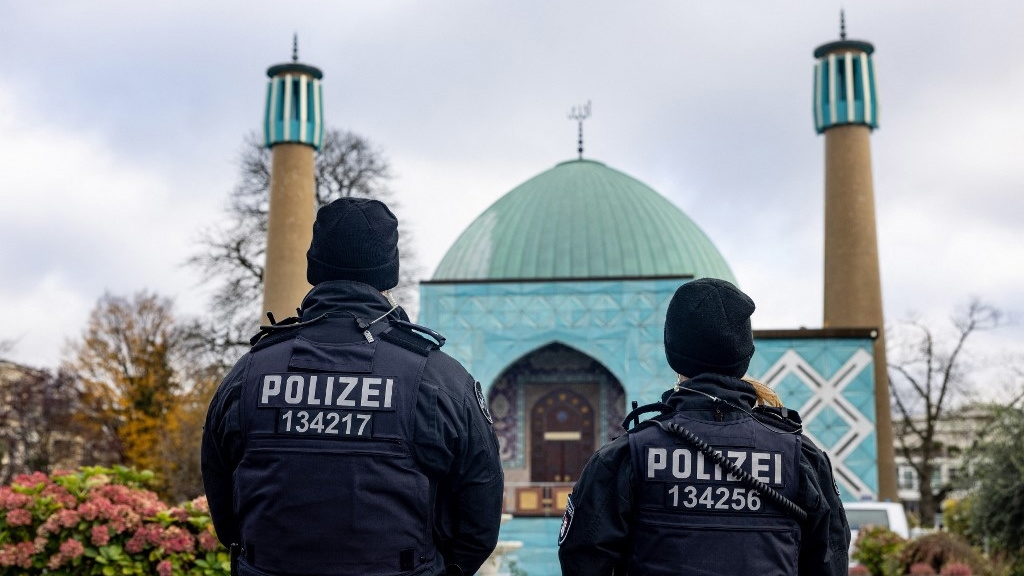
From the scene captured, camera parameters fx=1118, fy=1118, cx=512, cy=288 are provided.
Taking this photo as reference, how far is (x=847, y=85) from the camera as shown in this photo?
2670cm

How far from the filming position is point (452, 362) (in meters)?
3.68

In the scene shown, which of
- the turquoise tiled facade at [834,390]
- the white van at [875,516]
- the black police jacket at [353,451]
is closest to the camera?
the black police jacket at [353,451]

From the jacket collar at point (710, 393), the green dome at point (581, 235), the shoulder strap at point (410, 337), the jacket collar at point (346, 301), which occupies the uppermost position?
the green dome at point (581, 235)

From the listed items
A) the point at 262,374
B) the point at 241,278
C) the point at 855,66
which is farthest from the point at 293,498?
the point at 241,278

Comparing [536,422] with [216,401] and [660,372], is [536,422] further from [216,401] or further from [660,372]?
[216,401]

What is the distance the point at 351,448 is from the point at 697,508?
1.06 metres

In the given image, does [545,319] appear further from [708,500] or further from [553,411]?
[708,500]

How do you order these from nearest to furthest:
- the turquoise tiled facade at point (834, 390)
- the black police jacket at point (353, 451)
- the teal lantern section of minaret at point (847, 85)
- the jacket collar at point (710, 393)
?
the black police jacket at point (353, 451), the jacket collar at point (710, 393), the turquoise tiled facade at point (834, 390), the teal lantern section of minaret at point (847, 85)

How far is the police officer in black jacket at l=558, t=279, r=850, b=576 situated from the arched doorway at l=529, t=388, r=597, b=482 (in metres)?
23.1

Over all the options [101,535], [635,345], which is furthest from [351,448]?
[635,345]

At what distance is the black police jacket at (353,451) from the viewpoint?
3310mm

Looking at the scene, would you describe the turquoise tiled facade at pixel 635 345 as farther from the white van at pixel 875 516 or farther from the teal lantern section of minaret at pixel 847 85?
the white van at pixel 875 516

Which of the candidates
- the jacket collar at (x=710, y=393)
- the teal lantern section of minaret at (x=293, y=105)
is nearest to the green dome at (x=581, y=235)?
the teal lantern section of minaret at (x=293, y=105)

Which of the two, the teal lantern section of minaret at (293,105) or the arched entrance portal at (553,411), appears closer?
the arched entrance portal at (553,411)
